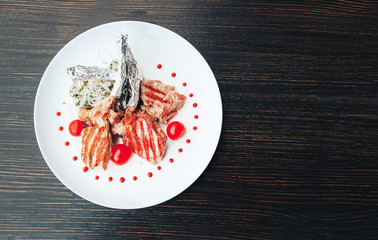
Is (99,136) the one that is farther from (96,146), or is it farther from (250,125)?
(250,125)

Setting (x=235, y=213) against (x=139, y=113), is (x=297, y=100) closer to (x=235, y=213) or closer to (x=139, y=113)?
(x=235, y=213)

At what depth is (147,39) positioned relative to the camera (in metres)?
2.08

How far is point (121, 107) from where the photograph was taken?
2.07 meters

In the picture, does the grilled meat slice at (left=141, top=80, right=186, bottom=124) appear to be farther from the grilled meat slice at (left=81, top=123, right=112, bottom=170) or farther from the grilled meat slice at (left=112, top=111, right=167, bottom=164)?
the grilled meat slice at (left=81, top=123, right=112, bottom=170)

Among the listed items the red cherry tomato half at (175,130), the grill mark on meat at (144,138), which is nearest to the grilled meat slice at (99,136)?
the grill mark on meat at (144,138)

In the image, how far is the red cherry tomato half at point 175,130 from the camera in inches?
78.3

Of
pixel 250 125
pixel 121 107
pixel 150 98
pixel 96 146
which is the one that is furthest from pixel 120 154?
pixel 250 125

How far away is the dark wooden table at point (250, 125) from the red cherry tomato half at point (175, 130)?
0.37m

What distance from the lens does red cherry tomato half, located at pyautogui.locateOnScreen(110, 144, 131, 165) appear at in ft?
6.53

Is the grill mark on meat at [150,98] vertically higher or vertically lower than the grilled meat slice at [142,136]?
higher

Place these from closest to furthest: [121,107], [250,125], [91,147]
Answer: [91,147] < [121,107] < [250,125]

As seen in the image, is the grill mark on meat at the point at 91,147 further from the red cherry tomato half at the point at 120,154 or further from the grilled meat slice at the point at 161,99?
the grilled meat slice at the point at 161,99

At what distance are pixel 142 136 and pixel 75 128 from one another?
0.52 metres

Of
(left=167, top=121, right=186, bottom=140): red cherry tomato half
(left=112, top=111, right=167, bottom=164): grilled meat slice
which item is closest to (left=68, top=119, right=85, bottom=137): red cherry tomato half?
(left=112, top=111, right=167, bottom=164): grilled meat slice
